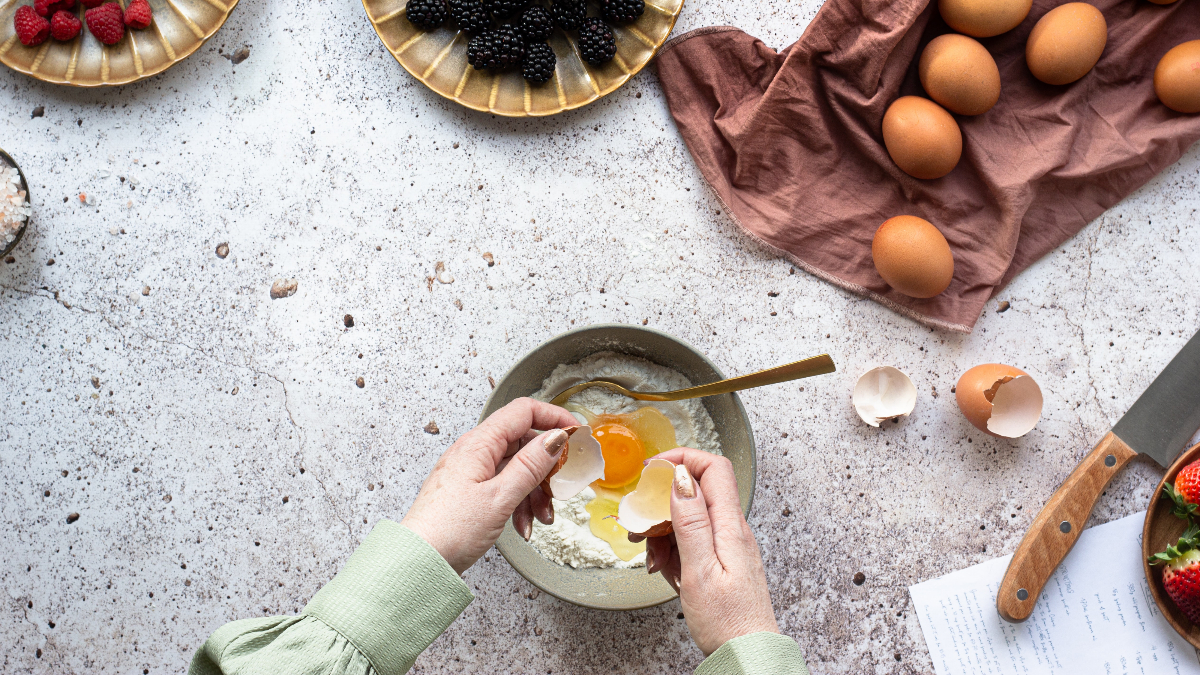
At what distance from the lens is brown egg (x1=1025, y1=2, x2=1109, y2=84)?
3.48 ft

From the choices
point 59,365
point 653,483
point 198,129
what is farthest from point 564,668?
point 198,129

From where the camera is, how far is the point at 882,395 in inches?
45.2

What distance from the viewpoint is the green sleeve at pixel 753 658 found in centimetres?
79

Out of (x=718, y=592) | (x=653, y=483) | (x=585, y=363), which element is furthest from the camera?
(x=585, y=363)

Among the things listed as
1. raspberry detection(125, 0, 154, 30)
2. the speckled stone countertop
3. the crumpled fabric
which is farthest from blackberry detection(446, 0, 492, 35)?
raspberry detection(125, 0, 154, 30)

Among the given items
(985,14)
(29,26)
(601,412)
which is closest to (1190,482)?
(985,14)

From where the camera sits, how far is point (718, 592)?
816 millimetres

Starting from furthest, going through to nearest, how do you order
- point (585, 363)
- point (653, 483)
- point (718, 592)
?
point (585, 363) → point (653, 483) → point (718, 592)

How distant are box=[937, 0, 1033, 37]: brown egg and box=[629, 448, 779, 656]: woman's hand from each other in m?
0.76

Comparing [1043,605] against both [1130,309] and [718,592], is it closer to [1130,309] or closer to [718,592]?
[1130,309]

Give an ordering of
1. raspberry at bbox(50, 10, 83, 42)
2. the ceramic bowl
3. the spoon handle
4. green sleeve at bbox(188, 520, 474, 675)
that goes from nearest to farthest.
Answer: green sleeve at bbox(188, 520, 474, 675) → the spoon handle → the ceramic bowl → raspberry at bbox(50, 10, 83, 42)

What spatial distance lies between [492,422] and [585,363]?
9.4 inches

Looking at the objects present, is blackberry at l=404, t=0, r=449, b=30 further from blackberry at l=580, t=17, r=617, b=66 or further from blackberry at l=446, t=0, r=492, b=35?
blackberry at l=580, t=17, r=617, b=66

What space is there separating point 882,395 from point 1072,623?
448 millimetres
